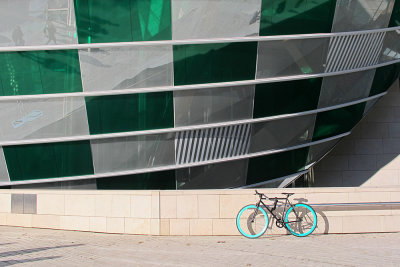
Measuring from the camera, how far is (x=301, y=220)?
1036 cm

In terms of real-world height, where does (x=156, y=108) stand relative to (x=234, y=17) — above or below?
below

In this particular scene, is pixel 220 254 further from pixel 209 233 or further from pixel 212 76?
pixel 212 76

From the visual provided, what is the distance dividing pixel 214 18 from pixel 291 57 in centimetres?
207

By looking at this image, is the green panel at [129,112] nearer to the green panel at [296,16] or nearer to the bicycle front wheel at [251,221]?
the green panel at [296,16]

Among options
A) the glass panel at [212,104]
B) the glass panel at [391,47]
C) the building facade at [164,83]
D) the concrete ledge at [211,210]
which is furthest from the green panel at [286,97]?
the concrete ledge at [211,210]

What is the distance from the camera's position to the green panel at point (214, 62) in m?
12.1

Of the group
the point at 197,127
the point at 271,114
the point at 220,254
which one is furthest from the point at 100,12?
the point at 220,254

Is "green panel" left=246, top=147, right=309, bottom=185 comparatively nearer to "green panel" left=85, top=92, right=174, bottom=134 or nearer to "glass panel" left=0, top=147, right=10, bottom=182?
"green panel" left=85, top=92, right=174, bottom=134

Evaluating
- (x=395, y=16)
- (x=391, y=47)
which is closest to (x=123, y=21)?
(x=395, y=16)

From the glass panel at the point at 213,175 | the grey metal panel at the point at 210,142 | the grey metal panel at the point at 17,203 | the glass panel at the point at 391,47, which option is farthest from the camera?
the glass panel at the point at 391,47

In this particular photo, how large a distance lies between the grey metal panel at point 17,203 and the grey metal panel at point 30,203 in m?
0.10

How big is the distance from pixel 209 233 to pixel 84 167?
11.4 ft

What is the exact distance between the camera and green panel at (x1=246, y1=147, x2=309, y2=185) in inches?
538

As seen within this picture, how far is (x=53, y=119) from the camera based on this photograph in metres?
Result: 12.0
